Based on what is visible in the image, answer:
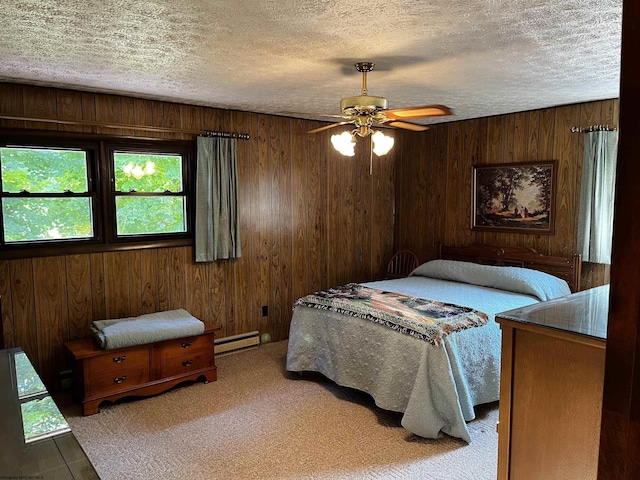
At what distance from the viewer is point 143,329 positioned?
349 cm

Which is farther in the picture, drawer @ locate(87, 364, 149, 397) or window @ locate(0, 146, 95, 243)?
window @ locate(0, 146, 95, 243)

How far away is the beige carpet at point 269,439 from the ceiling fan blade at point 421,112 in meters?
2.02

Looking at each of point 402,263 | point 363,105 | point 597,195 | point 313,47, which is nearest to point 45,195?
point 313,47

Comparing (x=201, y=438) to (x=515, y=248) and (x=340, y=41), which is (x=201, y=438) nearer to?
(x=340, y=41)

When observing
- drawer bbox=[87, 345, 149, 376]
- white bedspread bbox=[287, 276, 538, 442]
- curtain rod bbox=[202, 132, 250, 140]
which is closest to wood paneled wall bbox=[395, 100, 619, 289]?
white bedspread bbox=[287, 276, 538, 442]

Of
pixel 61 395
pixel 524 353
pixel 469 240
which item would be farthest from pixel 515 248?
pixel 61 395

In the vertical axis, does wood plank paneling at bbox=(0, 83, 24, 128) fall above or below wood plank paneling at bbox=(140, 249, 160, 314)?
above

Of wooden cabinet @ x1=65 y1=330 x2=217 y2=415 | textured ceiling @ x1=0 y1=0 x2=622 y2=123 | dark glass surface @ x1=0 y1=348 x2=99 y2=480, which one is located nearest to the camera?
dark glass surface @ x1=0 y1=348 x2=99 y2=480

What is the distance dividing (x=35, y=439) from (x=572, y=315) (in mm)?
1747

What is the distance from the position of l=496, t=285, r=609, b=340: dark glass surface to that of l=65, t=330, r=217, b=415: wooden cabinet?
2.74 m

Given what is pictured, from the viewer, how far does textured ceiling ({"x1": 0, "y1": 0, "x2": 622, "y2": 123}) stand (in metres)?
2.02

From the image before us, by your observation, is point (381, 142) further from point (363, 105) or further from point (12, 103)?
point (12, 103)

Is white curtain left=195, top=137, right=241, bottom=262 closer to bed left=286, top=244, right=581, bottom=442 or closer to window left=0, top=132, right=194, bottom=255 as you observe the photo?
window left=0, top=132, right=194, bottom=255

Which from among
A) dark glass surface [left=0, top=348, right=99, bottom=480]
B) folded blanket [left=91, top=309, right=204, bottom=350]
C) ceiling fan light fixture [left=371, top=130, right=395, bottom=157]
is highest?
ceiling fan light fixture [left=371, top=130, right=395, bottom=157]
